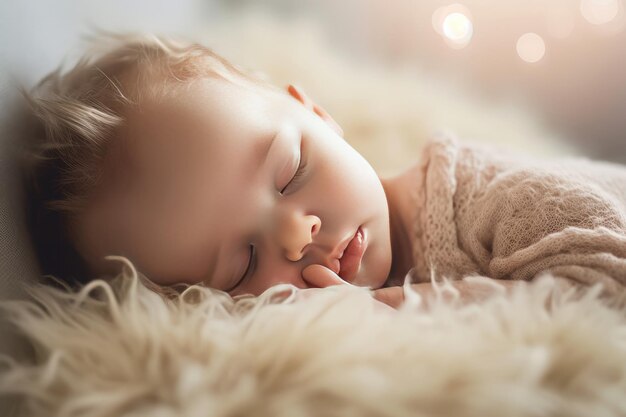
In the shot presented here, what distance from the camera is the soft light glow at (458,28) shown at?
1.59m

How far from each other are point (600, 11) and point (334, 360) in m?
1.35

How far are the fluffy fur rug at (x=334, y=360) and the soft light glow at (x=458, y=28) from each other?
1.09 m

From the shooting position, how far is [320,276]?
2.72ft

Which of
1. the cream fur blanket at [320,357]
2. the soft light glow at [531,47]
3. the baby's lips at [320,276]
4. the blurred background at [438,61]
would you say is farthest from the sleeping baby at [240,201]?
the soft light glow at [531,47]

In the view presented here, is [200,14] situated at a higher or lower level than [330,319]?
higher

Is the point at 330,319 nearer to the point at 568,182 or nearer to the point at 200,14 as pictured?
the point at 568,182

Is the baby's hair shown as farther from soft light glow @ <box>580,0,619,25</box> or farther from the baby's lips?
soft light glow @ <box>580,0,619,25</box>

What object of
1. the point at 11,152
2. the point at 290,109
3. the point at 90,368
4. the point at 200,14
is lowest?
the point at 90,368

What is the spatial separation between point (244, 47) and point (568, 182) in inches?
37.4

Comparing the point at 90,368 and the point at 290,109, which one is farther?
the point at 290,109

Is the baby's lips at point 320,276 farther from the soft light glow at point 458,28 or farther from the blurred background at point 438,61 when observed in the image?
the soft light glow at point 458,28

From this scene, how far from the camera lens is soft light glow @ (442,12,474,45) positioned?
1.59 metres

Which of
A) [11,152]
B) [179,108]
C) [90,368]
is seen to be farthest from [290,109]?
[90,368]

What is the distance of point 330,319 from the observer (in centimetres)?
58
